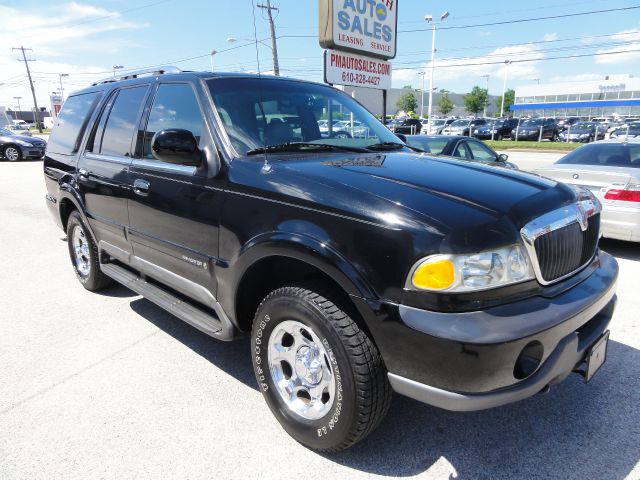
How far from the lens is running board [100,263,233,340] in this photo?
114 inches

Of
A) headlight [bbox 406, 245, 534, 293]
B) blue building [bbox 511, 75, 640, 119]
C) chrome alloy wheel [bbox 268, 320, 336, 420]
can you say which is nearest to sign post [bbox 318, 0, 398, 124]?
chrome alloy wheel [bbox 268, 320, 336, 420]

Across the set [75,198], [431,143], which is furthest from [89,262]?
[431,143]

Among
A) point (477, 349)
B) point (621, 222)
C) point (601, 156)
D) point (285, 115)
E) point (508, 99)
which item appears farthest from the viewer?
point (508, 99)

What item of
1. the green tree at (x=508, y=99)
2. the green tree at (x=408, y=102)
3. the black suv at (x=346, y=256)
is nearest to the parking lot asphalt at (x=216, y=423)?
the black suv at (x=346, y=256)

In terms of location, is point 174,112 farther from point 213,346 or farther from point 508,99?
point 508,99

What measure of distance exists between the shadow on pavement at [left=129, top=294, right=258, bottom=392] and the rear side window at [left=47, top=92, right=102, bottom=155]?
179 cm

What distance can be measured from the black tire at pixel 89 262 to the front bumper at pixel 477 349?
354 cm

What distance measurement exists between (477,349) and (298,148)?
1.72 meters

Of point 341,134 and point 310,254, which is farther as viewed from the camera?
point 341,134

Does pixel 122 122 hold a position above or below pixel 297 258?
above

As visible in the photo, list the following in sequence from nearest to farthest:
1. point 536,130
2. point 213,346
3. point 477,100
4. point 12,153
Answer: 1. point 213,346
2. point 12,153
3. point 536,130
4. point 477,100

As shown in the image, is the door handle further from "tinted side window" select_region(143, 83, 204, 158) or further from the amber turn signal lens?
the amber turn signal lens

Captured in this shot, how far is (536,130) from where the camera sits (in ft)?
111

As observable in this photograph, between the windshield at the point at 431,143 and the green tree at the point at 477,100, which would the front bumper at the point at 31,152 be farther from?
the green tree at the point at 477,100
